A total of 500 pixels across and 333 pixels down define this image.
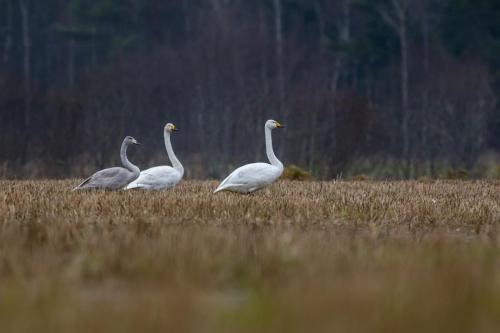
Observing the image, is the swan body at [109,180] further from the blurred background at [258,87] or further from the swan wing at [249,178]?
the blurred background at [258,87]

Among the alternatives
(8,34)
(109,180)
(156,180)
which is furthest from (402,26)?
(109,180)

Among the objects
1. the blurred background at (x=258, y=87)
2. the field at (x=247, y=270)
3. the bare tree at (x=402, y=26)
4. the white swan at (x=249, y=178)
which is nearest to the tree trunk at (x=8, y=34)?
the blurred background at (x=258, y=87)

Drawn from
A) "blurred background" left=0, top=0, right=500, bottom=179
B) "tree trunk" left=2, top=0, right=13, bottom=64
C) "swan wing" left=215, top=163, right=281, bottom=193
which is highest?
"tree trunk" left=2, top=0, right=13, bottom=64

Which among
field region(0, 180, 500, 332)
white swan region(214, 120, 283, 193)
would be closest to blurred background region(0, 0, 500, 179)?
white swan region(214, 120, 283, 193)

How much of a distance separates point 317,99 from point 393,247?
21.6 metres

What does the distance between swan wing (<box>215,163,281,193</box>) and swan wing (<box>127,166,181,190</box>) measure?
3.18ft

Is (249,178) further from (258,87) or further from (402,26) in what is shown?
(402,26)

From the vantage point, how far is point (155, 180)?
12.6 metres

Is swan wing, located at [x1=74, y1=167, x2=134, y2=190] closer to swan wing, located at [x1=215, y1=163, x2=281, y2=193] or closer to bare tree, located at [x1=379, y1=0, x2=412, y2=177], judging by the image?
swan wing, located at [x1=215, y1=163, x2=281, y2=193]

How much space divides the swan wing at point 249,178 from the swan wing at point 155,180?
97cm

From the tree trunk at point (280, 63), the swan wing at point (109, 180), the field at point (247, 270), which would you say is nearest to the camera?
the field at point (247, 270)

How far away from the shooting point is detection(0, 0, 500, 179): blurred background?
2614cm

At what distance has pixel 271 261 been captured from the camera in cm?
580

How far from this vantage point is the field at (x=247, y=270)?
13.1 ft
